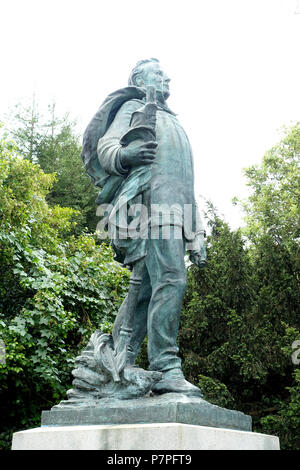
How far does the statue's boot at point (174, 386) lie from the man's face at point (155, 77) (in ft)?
8.54

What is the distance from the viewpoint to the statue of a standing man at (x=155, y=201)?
449 cm

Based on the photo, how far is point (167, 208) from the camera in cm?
469

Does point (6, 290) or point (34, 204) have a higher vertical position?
point (34, 204)

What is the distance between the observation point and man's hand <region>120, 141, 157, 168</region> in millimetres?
4641

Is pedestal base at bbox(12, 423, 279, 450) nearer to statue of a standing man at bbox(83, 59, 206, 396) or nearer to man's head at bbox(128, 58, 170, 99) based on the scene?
statue of a standing man at bbox(83, 59, 206, 396)

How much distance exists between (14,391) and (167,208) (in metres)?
8.86

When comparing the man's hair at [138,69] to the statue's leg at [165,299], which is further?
the man's hair at [138,69]

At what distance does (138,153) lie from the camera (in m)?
4.63

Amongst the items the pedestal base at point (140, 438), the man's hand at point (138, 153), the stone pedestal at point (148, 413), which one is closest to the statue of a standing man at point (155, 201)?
the man's hand at point (138, 153)

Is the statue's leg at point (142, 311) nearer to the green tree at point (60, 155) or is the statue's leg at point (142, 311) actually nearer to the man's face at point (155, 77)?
the man's face at point (155, 77)

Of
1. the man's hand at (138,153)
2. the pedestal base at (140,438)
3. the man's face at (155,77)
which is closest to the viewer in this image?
the pedestal base at (140,438)

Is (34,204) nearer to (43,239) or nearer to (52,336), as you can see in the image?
(43,239)
